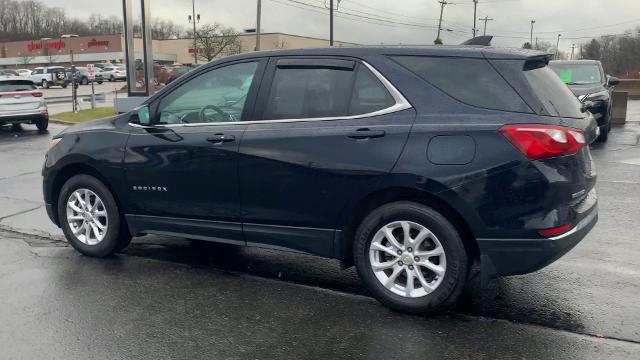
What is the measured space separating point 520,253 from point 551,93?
3.59ft

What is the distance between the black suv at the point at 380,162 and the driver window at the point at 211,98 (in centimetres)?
1

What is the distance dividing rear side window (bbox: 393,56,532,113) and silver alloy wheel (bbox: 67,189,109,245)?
2.99 meters

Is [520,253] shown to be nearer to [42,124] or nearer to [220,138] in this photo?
[220,138]

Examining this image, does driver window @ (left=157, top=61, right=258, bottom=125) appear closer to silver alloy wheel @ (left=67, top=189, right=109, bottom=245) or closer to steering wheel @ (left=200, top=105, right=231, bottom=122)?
steering wheel @ (left=200, top=105, right=231, bottom=122)

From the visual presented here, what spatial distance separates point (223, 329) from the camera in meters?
3.77

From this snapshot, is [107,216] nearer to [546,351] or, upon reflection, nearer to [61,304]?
[61,304]

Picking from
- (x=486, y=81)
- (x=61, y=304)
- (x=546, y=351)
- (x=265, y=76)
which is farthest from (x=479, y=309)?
(x=61, y=304)

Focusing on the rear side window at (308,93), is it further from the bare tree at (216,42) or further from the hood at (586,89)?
the bare tree at (216,42)

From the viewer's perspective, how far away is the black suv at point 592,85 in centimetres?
1231

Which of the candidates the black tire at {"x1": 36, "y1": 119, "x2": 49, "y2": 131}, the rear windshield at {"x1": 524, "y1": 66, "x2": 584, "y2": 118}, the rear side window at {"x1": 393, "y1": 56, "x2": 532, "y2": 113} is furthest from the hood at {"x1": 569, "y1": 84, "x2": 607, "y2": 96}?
the black tire at {"x1": 36, "y1": 119, "x2": 49, "y2": 131}

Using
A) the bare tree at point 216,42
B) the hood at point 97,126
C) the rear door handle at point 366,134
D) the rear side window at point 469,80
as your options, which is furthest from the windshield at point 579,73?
the bare tree at point 216,42

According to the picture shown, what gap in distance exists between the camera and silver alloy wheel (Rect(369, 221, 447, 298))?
384 centimetres

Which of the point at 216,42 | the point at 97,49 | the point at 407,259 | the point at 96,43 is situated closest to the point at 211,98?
the point at 407,259

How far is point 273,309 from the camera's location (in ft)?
13.4
